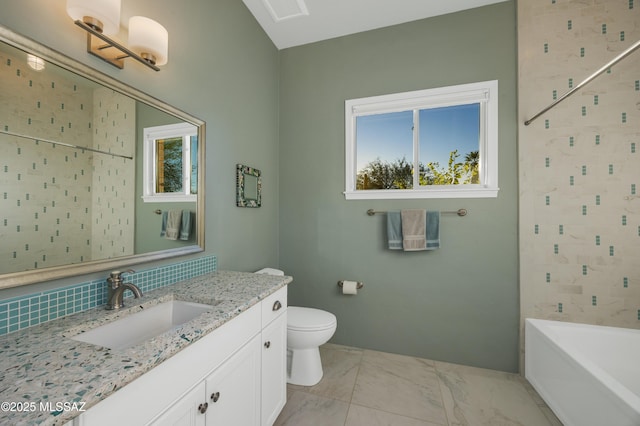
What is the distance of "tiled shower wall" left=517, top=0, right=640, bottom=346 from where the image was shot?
5.78 ft

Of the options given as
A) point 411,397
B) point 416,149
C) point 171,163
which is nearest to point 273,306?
point 171,163

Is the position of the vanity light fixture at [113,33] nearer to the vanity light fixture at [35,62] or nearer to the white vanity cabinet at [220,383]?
the vanity light fixture at [35,62]

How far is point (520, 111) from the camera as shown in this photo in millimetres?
1940

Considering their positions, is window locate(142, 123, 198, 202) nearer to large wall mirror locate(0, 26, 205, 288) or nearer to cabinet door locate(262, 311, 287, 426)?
large wall mirror locate(0, 26, 205, 288)

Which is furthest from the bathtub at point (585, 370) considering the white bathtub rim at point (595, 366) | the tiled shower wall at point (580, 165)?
the tiled shower wall at point (580, 165)

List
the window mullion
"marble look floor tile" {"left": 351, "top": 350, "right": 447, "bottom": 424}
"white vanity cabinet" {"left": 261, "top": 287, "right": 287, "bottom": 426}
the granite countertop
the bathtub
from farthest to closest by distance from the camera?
the window mullion
"marble look floor tile" {"left": 351, "top": 350, "right": 447, "bottom": 424}
"white vanity cabinet" {"left": 261, "top": 287, "right": 287, "bottom": 426}
the bathtub
the granite countertop

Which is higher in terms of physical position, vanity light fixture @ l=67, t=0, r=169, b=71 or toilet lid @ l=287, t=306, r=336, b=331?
vanity light fixture @ l=67, t=0, r=169, b=71

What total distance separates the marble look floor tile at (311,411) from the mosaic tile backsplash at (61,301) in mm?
1079

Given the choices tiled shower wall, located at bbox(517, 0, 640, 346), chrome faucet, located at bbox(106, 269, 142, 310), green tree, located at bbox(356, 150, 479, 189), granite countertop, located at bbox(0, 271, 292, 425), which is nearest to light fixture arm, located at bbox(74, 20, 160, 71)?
chrome faucet, located at bbox(106, 269, 142, 310)

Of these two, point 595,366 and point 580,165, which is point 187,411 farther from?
point 580,165

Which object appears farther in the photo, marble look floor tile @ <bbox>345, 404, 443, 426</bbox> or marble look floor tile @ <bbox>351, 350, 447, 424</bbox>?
marble look floor tile @ <bbox>351, 350, 447, 424</bbox>

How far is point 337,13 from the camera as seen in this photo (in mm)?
2107

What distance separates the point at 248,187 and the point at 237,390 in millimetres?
1378

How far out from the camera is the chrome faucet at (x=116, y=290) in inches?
39.4
